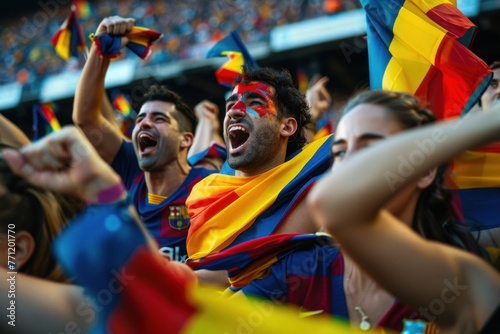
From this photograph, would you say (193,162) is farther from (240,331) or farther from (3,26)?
(3,26)

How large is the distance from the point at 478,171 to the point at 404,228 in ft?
4.72

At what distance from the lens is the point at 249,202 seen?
2.64m

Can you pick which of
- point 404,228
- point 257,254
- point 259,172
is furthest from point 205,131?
point 404,228

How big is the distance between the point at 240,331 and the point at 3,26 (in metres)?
20.0

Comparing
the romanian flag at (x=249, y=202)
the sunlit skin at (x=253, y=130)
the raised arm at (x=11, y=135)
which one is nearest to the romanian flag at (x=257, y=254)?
the romanian flag at (x=249, y=202)

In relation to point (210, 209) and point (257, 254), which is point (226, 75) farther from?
point (257, 254)

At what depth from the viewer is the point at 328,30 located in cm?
1155

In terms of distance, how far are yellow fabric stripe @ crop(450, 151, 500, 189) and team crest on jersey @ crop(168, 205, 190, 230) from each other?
Result: 4.73ft

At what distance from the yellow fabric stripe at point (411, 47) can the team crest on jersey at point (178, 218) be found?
4.09ft

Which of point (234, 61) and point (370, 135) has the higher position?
point (370, 135)

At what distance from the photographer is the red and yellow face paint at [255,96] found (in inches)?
118

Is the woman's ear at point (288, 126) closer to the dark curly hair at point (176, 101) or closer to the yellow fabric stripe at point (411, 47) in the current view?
the yellow fabric stripe at point (411, 47)

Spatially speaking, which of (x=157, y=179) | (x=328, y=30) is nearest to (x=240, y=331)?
(x=157, y=179)

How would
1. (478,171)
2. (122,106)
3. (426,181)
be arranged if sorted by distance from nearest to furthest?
(426,181), (478,171), (122,106)
